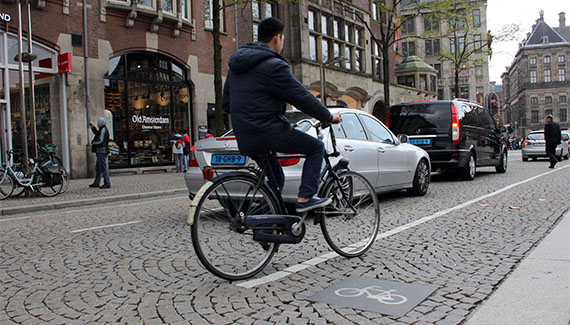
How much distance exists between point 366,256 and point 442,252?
73cm

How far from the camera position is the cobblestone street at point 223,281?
3.01 meters

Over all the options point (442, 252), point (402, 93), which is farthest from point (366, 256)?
point (402, 93)

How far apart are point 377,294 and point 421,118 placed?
902 centimetres

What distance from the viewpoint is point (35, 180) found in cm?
1083

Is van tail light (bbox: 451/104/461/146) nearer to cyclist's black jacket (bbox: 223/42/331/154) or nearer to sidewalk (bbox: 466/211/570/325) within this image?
sidewalk (bbox: 466/211/570/325)

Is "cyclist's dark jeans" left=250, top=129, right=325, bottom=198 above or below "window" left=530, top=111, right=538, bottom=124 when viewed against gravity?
below

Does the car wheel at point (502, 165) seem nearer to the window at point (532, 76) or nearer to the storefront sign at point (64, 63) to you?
the storefront sign at point (64, 63)

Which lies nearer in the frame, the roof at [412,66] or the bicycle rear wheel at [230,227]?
the bicycle rear wheel at [230,227]

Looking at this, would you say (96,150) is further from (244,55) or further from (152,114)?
(244,55)

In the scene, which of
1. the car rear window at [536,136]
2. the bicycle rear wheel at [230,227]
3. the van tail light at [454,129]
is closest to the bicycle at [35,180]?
the bicycle rear wheel at [230,227]

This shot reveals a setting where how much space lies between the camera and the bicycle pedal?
364 cm

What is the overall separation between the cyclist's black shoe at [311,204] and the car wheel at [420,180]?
16.8 feet

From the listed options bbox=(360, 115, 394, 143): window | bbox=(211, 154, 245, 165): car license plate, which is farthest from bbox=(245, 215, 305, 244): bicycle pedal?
bbox=(360, 115, 394, 143): window

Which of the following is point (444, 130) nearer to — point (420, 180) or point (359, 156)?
point (420, 180)
